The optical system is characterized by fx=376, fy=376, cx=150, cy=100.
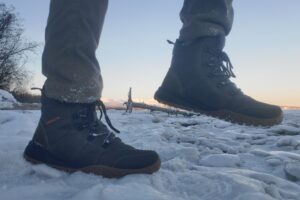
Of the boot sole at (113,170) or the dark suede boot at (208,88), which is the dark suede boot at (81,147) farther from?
the dark suede boot at (208,88)

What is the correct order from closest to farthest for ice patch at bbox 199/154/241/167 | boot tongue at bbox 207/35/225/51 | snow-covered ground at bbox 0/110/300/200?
snow-covered ground at bbox 0/110/300/200 < boot tongue at bbox 207/35/225/51 < ice patch at bbox 199/154/241/167

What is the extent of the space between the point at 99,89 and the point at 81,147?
29cm

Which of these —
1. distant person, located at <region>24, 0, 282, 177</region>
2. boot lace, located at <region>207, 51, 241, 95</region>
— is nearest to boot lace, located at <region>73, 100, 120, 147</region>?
distant person, located at <region>24, 0, 282, 177</region>

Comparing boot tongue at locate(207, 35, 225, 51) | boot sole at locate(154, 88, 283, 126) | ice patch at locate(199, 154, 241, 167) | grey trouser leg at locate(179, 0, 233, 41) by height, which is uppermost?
grey trouser leg at locate(179, 0, 233, 41)

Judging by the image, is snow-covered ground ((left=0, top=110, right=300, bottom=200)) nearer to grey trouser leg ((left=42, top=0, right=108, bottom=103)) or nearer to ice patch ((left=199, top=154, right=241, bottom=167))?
ice patch ((left=199, top=154, right=241, bottom=167))

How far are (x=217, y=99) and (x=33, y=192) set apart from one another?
93cm

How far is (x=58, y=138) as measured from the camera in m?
1.77

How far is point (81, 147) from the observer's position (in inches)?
67.8

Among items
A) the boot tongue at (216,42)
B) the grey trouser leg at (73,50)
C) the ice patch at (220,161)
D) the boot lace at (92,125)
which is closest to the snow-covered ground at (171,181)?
the ice patch at (220,161)

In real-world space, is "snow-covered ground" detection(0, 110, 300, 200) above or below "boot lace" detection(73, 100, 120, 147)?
below

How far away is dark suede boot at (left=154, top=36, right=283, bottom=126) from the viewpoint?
1.79m

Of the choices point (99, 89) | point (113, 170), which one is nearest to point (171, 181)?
point (113, 170)

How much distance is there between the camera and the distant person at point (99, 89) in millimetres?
1699

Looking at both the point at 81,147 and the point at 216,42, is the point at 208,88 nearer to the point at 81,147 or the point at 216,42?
the point at 216,42
